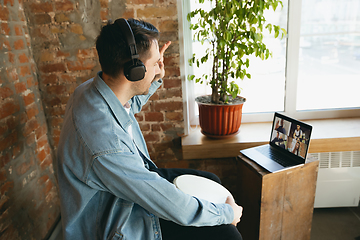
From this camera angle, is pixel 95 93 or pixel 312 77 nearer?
pixel 95 93

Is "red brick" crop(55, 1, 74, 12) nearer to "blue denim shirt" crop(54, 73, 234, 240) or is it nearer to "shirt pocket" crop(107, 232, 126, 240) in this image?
"blue denim shirt" crop(54, 73, 234, 240)

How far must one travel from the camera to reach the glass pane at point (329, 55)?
2.02 m

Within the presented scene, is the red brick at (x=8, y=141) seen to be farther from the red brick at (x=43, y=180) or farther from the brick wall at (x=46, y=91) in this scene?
the red brick at (x=43, y=180)

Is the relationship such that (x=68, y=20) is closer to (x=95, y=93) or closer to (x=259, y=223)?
(x=95, y=93)

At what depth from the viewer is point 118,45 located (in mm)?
1050

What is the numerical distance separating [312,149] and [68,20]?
1.88m

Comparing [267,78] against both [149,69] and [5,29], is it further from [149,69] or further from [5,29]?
[5,29]

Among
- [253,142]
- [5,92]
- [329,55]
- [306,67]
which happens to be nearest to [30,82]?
[5,92]

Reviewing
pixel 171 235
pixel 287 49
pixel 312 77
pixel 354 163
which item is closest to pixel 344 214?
pixel 354 163

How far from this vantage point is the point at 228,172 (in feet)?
6.97

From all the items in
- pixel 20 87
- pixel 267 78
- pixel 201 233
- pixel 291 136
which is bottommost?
pixel 201 233

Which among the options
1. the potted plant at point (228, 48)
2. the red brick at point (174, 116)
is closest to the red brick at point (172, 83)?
the potted plant at point (228, 48)

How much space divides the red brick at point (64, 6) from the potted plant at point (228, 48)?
772 millimetres

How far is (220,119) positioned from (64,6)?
1279mm
